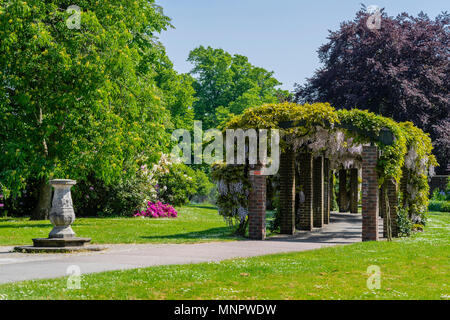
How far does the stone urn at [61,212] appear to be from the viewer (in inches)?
551

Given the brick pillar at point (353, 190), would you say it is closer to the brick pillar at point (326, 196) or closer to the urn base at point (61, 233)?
the brick pillar at point (326, 196)

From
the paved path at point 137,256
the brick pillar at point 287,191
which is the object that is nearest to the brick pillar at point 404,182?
the paved path at point 137,256

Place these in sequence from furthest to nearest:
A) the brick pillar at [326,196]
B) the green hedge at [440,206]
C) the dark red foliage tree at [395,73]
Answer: the green hedge at [440,206], the dark red foliage tree at [395,73], the brick pillar at [326,196]

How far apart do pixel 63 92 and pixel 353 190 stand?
1784 centimetres

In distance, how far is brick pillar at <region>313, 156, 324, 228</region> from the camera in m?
21.8

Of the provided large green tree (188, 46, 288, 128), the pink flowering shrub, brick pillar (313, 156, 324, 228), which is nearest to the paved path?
brick pillar (313, 156, 324, 228)

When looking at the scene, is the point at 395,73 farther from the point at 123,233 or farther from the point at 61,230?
the point at 61,230

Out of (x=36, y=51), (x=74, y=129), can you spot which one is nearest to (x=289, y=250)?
(x=74, y=129)

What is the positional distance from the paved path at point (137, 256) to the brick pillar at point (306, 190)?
2.57 m

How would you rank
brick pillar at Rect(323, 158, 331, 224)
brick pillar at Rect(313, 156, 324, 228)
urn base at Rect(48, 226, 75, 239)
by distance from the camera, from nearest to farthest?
urn base at Rect(48, 226, 75, 239) < brick pillar at Rect(313, 156, 324, 228) < brick pillar at Rect(323, 158, 331, 224)

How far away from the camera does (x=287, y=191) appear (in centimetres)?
1894

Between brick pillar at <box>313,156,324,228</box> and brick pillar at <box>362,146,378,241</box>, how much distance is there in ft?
16.4

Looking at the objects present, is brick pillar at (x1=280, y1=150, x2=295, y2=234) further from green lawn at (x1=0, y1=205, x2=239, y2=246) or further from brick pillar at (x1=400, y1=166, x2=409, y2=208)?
brick pillar at (x1=400, y1=166, x2=409, y2=208)
